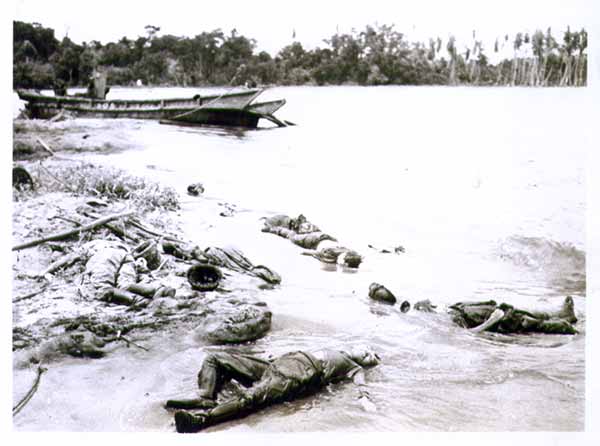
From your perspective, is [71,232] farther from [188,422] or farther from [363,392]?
[363,392]

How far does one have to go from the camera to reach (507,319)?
416 centimetres

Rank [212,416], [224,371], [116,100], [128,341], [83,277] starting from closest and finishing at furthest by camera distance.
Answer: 1. [212,416]
2. [224,371]
3. [128,341]
4. [83,277]
5. [116,100]

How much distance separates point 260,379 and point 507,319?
1.71m

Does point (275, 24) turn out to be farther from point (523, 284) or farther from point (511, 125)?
point (523, 284)

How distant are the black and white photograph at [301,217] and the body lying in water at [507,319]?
2 centimetres

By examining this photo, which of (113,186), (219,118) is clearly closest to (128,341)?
(113,186)

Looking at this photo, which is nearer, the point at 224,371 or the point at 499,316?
the point at 224,371

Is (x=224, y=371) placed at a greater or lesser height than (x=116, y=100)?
lesser

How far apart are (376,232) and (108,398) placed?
82.4 inches

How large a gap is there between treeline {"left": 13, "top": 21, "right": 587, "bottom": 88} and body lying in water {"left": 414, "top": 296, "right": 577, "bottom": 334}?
5.39 feet

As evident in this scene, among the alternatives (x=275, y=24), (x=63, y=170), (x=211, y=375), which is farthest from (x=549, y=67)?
(x=63, y=170)

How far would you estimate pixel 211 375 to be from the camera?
3814 mm

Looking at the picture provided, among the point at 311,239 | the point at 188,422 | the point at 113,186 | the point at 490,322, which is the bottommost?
the point at 188,422

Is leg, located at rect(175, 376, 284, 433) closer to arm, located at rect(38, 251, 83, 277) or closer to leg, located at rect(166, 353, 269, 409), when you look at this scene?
leg, located at rect(166, 353, 269, 409)
